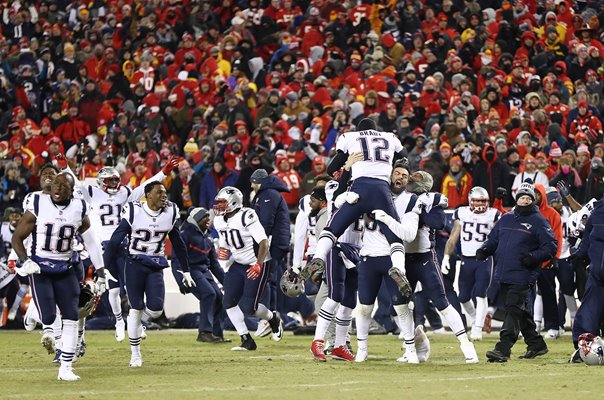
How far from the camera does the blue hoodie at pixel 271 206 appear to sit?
58.5 ft

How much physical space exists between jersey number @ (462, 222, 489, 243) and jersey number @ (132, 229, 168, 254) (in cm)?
559

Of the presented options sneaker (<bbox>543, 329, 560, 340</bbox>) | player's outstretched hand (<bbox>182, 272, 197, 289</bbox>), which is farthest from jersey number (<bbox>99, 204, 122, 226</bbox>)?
sneaker (<bbox>543, 329, 560, 340</bbox>)

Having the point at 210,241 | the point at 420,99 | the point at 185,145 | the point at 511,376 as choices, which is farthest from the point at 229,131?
the point at 511,376

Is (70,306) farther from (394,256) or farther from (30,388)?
(394,256)

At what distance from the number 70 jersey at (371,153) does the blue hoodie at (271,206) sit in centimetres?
466

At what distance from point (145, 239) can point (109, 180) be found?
8.64ft

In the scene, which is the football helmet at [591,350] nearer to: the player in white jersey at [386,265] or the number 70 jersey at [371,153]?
the player in white jersey at [386,265]

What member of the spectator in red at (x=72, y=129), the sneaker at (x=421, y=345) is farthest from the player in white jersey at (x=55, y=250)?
the spectator in red at (x=72, y=129)

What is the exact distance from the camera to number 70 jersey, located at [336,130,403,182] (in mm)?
13156

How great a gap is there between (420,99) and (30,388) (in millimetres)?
12859

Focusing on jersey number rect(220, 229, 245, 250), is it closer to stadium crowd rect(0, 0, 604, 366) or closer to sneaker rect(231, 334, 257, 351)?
sneaker rect(231, 334, 257, 351)

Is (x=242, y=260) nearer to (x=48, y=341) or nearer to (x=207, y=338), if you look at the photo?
(x=207, y=338)

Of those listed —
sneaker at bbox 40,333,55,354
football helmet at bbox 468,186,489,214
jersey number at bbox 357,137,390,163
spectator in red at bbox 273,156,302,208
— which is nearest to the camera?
jersey number at bbox 357,137,390,163

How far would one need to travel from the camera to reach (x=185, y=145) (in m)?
23.9
